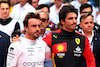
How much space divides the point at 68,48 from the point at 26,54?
0.92 m

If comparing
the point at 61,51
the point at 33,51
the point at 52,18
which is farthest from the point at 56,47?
the point at 52,18

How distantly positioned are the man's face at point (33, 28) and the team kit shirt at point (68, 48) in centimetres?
40

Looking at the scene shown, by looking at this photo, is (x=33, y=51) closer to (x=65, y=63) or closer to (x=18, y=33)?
(x=65, y=63)

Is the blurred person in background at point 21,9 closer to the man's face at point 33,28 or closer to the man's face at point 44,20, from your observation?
the man's face at point 44,20

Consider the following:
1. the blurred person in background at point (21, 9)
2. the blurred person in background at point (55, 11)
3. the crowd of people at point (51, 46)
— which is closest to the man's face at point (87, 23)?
the crowd of people at point (51, 46)

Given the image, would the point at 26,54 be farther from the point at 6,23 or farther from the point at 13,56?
the point at 6,23

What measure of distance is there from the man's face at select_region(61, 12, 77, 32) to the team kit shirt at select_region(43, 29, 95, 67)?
3.7 inches

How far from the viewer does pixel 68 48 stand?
17.6ft

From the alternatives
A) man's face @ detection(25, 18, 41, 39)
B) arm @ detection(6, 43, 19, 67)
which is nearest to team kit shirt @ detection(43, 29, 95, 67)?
man's face @ detection(25, 18, 41, 39)

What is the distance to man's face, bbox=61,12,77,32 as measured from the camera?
5359 mm

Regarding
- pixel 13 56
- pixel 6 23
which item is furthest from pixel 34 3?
pixel 13 56

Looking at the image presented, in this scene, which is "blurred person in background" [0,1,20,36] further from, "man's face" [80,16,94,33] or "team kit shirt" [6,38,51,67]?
"team kit shirt" [6,38,51,67]

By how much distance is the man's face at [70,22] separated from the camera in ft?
17.6

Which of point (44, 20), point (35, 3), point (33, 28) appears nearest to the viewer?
point (33, 28)
